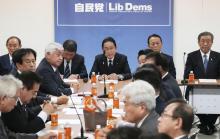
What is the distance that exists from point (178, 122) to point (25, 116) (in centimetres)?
144

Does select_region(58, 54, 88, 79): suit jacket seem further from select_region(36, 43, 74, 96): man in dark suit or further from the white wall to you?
the white wall

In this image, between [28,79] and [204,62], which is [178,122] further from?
[204,62]

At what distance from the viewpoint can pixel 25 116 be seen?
351 centimetres

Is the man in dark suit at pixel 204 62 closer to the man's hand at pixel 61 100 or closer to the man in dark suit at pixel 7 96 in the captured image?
the man's hand at pixel 61 100

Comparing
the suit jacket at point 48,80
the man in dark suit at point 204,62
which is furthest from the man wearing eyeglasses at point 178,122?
the man in dark suit at point 204,62

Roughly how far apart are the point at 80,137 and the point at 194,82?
3266mm

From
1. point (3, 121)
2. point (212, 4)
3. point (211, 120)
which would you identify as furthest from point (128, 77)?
point (3, 121)

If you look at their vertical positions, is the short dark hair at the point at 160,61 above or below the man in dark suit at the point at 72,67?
above

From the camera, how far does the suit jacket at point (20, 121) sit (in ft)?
11.2

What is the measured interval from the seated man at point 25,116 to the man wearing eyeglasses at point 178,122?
4.22ft

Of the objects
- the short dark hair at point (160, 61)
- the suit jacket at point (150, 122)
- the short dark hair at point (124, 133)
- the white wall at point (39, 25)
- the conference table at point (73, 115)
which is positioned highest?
the white wall at point (39, 25)

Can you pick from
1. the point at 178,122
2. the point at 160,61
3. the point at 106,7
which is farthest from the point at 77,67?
the point at 178,122

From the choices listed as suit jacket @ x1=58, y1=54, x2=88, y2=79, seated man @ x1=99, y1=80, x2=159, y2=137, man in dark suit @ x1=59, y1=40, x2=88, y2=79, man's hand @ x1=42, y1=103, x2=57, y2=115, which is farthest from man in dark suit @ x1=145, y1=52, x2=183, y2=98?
suit jacket @ x1=58, y1=54, x2=88, y2=79

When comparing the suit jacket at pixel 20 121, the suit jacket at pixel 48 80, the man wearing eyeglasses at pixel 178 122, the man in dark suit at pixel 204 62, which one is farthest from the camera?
the man in dark suit at pixel 204 62
